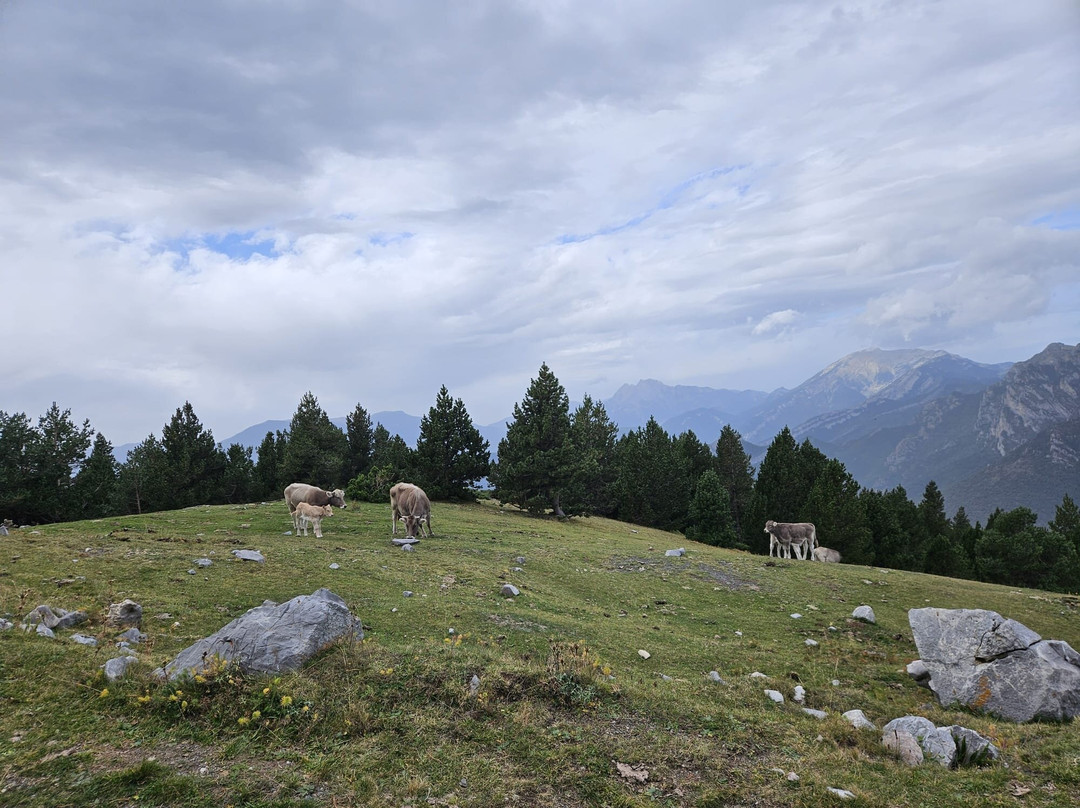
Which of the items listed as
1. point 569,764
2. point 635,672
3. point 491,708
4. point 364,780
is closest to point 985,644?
point 635,672

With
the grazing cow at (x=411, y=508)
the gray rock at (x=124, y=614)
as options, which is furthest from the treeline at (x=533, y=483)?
the gray rock at (x=124, y=614)

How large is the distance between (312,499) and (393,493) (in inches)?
194

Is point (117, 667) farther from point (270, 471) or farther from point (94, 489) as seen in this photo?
point (270, 471)

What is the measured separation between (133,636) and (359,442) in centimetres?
6340

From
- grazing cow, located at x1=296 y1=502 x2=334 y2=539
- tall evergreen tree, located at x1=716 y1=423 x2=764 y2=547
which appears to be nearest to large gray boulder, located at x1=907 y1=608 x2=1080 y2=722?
grazing cow, located at x1=296 y1=502 x2=334 y2=539

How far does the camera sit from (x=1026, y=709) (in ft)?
31.8

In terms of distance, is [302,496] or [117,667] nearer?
[117,667]

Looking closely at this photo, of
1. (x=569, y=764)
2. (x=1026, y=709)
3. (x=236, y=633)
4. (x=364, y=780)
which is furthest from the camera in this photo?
(x=1026, y=709)

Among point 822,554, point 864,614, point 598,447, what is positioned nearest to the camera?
point 864,614

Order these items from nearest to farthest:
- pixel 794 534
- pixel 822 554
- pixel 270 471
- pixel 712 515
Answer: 1. pixel 822 554
2. pixel 794 534
3. pixel 712 515
4. pixel 270 471

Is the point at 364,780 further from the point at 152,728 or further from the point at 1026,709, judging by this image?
the point at 1026,709

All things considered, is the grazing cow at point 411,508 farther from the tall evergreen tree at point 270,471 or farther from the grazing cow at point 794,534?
the tall evergreen tree at point 270,471

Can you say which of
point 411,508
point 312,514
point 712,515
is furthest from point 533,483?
point 312,514

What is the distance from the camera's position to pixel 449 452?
159 ft
